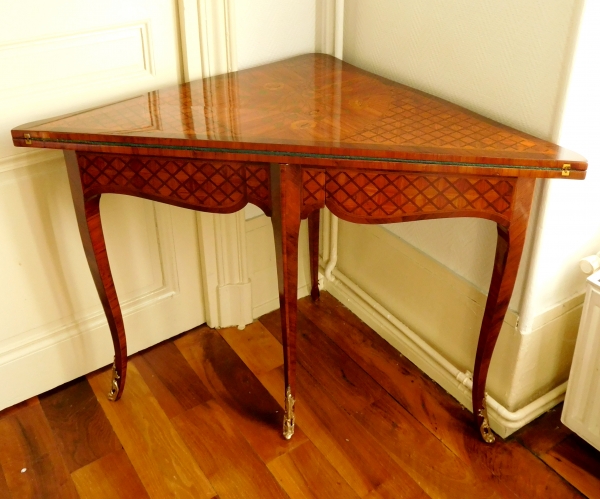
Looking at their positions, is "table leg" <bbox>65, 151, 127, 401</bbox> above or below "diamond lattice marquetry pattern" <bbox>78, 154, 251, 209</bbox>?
below

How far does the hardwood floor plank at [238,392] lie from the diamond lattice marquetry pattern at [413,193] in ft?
2.34

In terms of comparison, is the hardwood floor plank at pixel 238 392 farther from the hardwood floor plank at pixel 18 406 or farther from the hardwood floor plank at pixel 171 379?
the hardwood floor plank at pixel 18 406

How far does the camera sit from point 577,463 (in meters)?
1.66

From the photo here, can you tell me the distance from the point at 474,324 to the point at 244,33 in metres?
0.97

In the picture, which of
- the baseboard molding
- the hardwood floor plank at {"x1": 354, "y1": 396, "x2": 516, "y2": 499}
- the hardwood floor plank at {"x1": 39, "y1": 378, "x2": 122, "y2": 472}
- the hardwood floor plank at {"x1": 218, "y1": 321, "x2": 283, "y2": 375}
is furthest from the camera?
the hardwood floor plank at {"x1": 218, "y1": 321, "x2": 283, "y2": 375}

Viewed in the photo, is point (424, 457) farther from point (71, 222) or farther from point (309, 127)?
point (71, 222)

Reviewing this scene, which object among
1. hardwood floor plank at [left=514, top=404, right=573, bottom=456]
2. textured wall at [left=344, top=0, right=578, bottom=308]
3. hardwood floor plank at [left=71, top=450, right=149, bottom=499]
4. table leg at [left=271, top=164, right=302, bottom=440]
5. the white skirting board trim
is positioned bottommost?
hardwood floor plank at [left=71, top=450, right=149, bottom=499]

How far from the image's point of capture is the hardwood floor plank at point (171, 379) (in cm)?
184

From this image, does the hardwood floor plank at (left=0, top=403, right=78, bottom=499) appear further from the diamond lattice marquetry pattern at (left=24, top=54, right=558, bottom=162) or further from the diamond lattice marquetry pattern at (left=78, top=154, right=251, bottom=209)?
the diamond lattice marquetry pattern at (left=24, top=54, right=558, bottom=162)

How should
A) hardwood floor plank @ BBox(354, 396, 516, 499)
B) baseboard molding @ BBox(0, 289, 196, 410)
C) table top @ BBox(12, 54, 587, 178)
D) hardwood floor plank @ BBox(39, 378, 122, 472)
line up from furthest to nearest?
baseboard molding @ BBox(0, 289, 196, 410) → hardwood floor plank @ BBox(39, 378, 122, 472) → hardwood floor plank @ BBox(354, 396, 516, 499) → table top @ BBox(12, 54, 587, 178)

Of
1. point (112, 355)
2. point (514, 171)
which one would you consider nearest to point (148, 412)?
point (112, 355)

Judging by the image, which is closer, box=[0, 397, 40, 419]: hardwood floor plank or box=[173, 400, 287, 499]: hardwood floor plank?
box=[173, 400, 287, 499]: hardwood floor plank

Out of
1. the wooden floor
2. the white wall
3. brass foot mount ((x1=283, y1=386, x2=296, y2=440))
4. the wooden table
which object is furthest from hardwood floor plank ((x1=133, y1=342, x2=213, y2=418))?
the white wall

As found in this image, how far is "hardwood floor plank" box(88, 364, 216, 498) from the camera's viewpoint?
1605 millimetres
